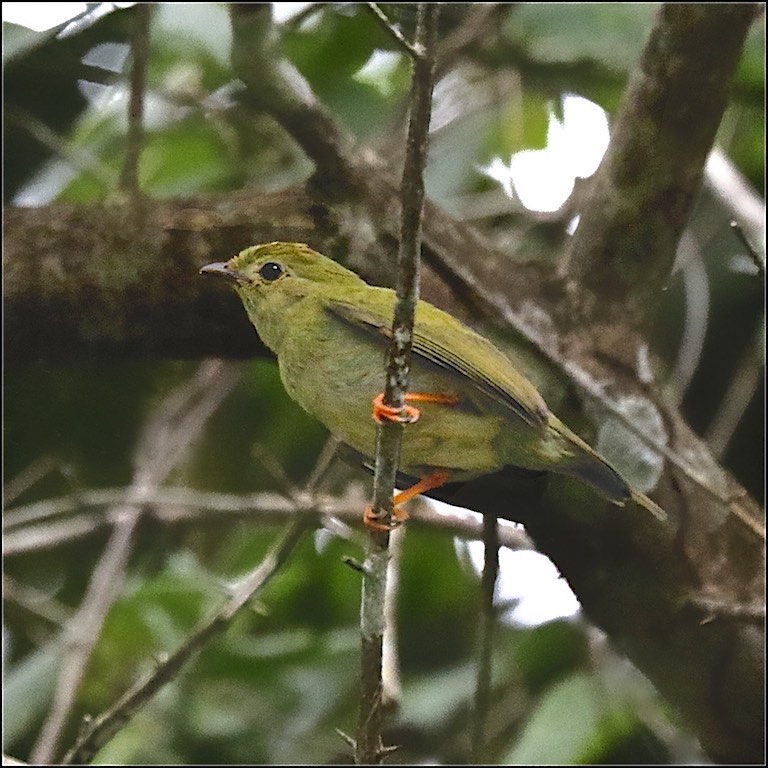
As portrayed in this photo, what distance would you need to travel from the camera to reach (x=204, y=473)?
10.5 ft

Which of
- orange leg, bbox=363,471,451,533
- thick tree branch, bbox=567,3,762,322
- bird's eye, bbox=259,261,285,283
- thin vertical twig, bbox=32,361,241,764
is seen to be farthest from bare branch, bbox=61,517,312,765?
thick tree branch, bbox=567,3,762,322

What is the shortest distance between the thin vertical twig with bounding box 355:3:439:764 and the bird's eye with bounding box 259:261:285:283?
25 cm

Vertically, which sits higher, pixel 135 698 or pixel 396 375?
pixel 396 375

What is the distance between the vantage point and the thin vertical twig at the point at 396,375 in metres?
0.99

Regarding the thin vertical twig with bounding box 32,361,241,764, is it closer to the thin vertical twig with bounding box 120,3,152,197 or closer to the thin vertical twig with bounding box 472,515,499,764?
the thin vertical twig with bounding box 120,3,152,197

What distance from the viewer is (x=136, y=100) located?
6.97 feet

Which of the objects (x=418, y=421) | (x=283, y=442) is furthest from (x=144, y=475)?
(x=418, y=421)

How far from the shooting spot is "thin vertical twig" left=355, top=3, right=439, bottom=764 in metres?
0.99

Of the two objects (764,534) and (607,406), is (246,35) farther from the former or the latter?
(764,534)

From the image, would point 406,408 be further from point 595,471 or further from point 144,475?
point 144,475

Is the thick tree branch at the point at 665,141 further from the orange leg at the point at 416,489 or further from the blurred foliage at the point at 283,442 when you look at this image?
the orange leg at the point at 416,489

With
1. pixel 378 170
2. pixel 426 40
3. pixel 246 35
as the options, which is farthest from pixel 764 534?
pixel 426 40

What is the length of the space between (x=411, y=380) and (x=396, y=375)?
14 centimetres

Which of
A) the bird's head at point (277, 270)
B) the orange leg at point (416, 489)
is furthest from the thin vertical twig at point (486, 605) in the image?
the bird's head at point (277, 270)
